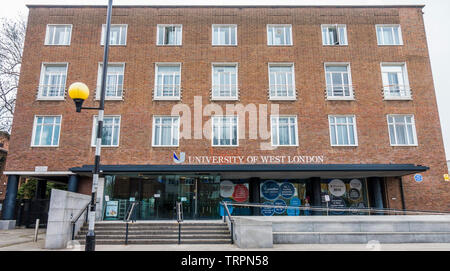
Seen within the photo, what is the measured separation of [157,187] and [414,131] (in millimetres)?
15408

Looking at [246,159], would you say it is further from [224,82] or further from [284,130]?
[224,82]

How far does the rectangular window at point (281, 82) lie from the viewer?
19.5 metres

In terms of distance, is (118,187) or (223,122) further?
(223,122)

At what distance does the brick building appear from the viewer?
18109 mm

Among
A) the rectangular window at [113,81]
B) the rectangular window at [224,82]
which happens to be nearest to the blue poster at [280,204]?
the rectangular window at [224,82]

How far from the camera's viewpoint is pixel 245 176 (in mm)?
18641

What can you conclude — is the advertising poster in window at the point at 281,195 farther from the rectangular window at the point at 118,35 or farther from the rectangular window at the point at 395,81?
the rectangular window at the point at 118,35

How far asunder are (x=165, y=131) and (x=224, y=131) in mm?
3497

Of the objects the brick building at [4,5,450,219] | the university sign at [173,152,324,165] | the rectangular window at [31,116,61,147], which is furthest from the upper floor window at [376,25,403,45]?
the rectangular window at [31,116,61,147]

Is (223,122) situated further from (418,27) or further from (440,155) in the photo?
(418,27)

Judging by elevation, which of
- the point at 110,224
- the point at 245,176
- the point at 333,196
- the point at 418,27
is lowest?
the point at 110,224

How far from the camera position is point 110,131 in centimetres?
1888

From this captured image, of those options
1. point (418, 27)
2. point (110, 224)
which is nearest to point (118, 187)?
point (110, 224)

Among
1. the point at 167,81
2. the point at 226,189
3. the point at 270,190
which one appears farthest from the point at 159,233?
the point at 167,81
